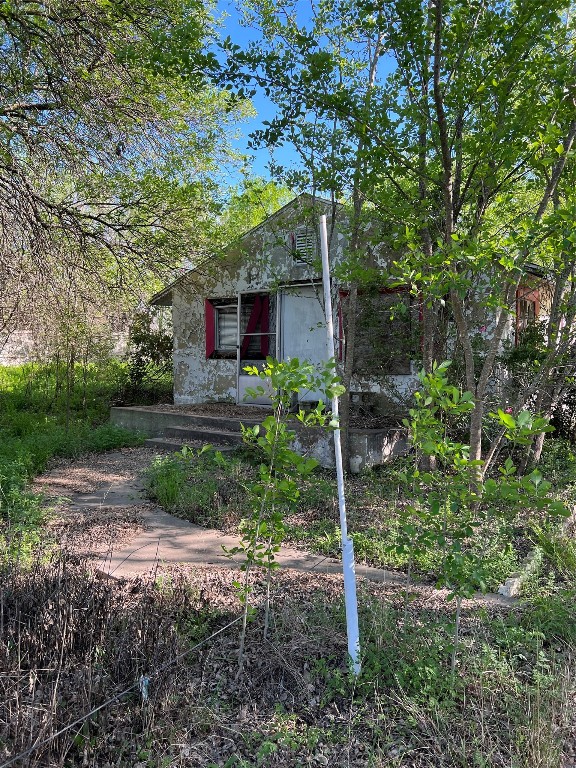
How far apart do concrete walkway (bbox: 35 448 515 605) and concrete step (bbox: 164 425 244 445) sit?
51.8 inches

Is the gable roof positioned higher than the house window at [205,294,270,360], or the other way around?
the gable roof

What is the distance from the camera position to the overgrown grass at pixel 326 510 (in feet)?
14.2

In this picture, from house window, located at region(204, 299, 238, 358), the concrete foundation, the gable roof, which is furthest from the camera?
house window, located at region(204, 299, 238, 358)

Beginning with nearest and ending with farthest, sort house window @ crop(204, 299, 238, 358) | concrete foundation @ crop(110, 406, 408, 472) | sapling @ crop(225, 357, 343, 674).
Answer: sapling @ crop(225, 357, 343, 674) < concrete foundation @ crop(110, 406, 408, 472) < house window @ crop(204, 299, 238, 358)

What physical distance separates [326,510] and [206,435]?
378cm

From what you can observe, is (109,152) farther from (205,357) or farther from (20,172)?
(205,357)

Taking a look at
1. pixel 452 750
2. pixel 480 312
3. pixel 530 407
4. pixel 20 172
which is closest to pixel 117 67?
pixel 20 172

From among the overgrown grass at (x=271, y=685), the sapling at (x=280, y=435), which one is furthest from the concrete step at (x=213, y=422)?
the sapling at (x=280, y=435)

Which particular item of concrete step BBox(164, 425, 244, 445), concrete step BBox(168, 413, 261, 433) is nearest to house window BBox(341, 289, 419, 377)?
concrete step BBox(168, 413, 261, 433)

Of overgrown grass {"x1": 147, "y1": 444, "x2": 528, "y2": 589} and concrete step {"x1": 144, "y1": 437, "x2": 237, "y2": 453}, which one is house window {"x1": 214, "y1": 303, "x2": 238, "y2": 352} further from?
overgrown grass {"x1": 147, "y1": 444, "x2": 528, "y2": 589}

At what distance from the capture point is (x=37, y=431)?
32.4ft

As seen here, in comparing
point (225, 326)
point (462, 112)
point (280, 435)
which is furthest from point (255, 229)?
point (280, 435)

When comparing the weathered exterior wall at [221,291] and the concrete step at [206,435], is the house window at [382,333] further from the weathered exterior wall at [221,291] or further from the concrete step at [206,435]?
the concrete step at [206,435]

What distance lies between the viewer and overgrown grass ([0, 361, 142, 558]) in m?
5.07
